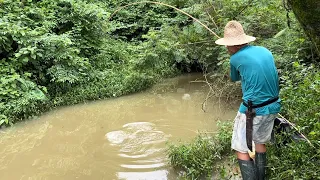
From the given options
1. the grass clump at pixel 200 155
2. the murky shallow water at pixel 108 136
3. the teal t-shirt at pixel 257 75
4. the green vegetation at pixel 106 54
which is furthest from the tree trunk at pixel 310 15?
the murky shallow water at pixel 108 136

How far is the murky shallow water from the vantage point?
5.02m

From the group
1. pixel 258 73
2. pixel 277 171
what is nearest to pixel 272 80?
pixel 258 73

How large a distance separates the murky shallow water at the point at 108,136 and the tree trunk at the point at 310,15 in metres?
2.79

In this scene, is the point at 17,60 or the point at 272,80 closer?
the point at 272,80

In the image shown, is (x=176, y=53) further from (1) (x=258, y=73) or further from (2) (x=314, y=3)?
(2) (x=314, y=3)

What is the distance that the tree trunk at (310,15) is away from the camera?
2.47 meters

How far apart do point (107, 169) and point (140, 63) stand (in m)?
4.34

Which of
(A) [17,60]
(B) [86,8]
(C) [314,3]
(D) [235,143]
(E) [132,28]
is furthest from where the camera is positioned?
(E) [132,28]

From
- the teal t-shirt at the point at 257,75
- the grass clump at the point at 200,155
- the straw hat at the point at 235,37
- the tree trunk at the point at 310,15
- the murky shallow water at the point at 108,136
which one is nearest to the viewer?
the tree trunk at the point at 310,15

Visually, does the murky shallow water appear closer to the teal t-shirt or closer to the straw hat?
the teal t-shirt

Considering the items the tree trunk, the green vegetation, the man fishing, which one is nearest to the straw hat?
the man fishing

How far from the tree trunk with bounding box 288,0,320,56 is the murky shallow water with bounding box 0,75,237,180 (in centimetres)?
279

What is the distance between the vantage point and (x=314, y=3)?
2.46 meters

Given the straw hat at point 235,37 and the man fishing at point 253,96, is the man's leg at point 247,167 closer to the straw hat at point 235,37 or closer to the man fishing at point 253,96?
the man fishing at point 253,96
